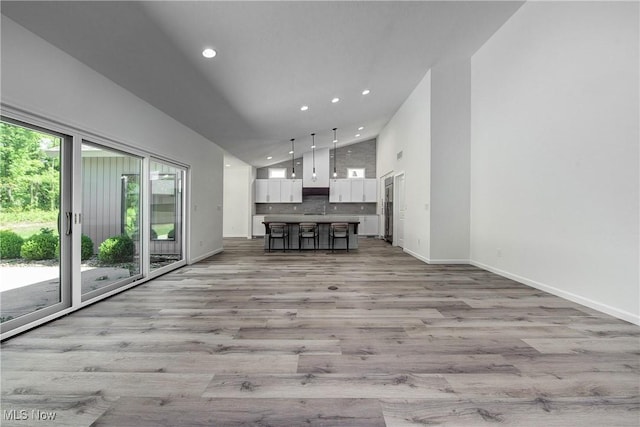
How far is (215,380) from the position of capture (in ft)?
5.34

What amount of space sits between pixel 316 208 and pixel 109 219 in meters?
7.66

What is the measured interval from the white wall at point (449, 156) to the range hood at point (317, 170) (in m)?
5.48

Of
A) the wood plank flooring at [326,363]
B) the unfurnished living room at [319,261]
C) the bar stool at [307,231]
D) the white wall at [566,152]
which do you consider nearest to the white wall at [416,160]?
the unfurnished living room at [319,261]

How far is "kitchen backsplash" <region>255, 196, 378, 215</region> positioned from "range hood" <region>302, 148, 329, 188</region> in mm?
516

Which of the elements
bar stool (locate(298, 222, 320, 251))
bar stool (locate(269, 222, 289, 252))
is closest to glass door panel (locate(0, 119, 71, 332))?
bar stool (locate(269, 222, 289, 252))

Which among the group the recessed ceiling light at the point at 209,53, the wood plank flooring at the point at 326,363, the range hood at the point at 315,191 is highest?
the recessed ceiling light at the point at 209,53

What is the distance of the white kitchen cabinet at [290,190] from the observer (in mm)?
10219

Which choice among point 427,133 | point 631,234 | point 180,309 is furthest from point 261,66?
point 631,234

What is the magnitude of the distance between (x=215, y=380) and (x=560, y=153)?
13.9ft

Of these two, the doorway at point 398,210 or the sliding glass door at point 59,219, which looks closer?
the sliding glass door at point 59,219

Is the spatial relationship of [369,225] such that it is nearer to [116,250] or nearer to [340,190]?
[340,190]

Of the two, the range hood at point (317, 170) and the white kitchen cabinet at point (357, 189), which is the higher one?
the range hood at point (317, 170)

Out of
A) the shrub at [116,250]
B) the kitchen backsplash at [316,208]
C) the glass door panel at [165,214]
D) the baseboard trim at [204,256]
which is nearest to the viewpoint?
the shrub at [116,250]

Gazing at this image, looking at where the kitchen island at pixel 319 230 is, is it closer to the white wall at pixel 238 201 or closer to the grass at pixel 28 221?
the white wall at pixel 238 201
